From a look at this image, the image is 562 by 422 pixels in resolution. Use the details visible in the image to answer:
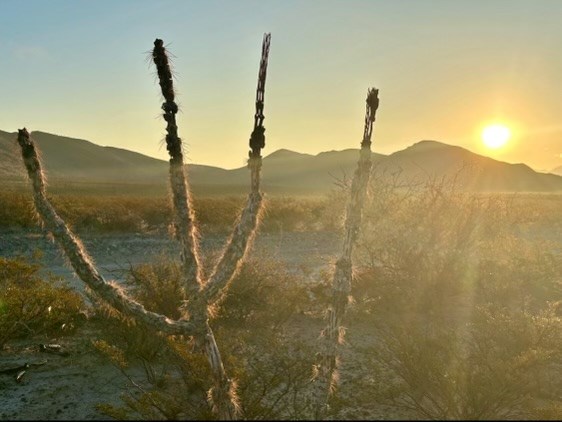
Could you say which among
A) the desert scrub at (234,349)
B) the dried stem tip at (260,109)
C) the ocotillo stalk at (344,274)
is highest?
the dried stem tip at (260,109)

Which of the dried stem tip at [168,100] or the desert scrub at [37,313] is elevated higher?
the dried stem tip at [168,100]

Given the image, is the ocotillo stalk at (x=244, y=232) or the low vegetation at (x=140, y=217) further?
the low vegetation at (x=140, y=217)

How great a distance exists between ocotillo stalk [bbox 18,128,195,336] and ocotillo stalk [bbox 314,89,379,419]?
1.37 m

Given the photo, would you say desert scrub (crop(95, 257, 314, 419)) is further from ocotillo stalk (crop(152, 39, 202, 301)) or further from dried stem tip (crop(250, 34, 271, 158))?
dried stem tip (crop(250, 34, 271, 158))

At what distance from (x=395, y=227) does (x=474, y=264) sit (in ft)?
8.00

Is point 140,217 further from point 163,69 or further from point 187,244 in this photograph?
point 163,69

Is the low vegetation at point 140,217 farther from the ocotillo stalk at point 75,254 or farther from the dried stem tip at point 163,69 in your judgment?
the dried stem tip at point 163,69

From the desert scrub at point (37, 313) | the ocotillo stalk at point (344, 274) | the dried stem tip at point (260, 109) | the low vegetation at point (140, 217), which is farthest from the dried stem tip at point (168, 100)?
the low vegetation at point (140, 217)

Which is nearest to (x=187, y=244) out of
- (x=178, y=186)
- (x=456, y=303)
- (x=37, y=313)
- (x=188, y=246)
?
(x=188, y=246)

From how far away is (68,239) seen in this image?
203 inches

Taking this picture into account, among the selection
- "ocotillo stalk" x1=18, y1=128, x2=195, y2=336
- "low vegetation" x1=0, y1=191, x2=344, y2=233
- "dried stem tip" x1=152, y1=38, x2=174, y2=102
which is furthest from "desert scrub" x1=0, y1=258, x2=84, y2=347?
"low vegetation" x1=0, y1=191, x2=344, y2=233

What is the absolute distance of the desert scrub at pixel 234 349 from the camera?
5.22 metres

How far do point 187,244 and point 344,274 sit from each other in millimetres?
1589

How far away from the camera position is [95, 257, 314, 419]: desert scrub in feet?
17.1
